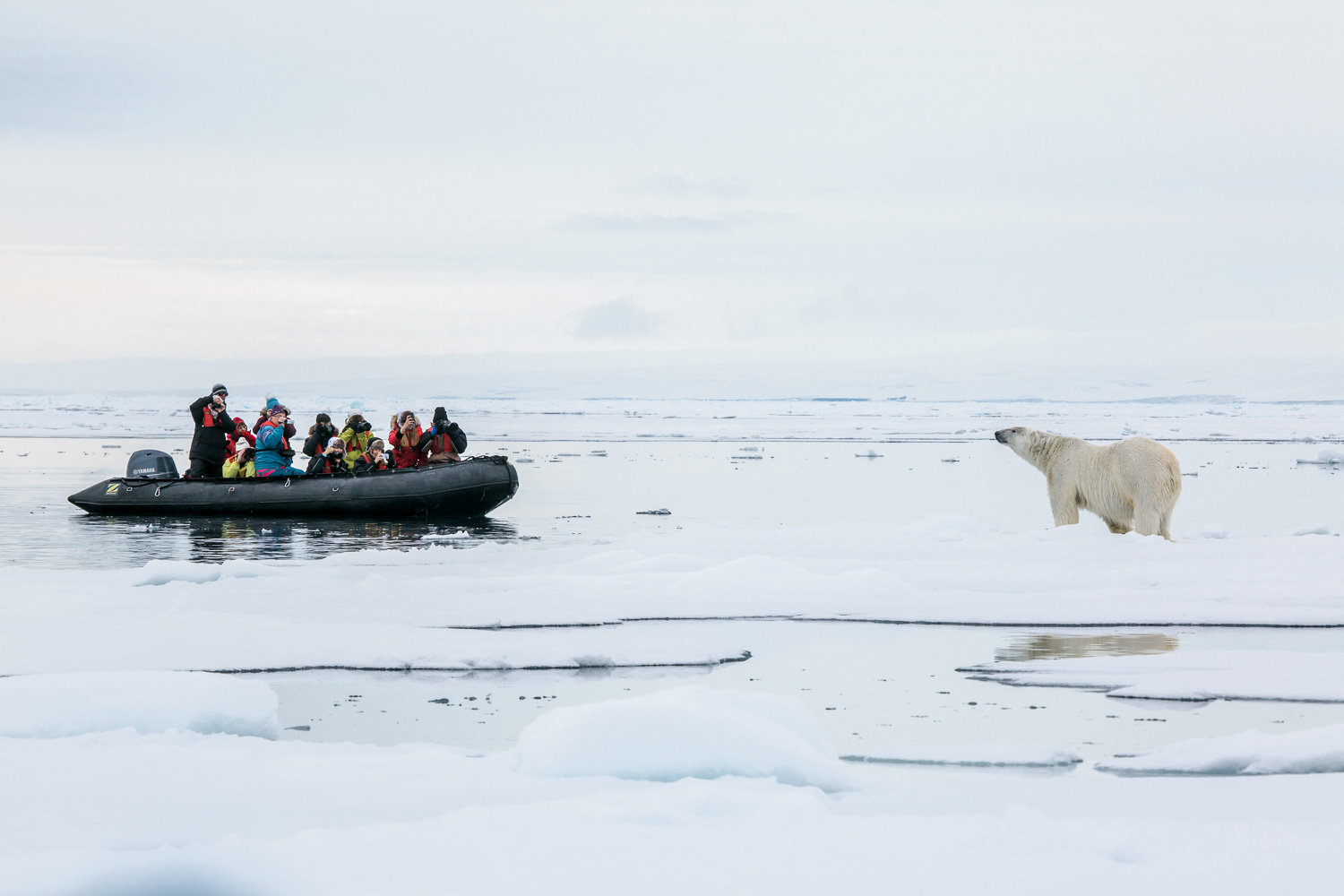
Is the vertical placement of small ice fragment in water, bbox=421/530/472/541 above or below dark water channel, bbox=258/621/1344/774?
below

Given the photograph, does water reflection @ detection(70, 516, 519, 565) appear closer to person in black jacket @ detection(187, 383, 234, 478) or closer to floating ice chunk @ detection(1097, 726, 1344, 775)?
person in black jacket @ detection(187, 383, 234, 478)

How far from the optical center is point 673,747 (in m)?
4.46

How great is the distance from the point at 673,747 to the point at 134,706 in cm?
236

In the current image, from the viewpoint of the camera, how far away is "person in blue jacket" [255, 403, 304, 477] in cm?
1575

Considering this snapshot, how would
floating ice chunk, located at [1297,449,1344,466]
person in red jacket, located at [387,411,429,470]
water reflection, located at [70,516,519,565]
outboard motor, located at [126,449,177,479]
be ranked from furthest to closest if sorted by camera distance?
1. floating ice chunk, located at [1297,449,1344,466]
2. person in red jacket, located at [387,411,429,470]
3. outboard motor, located at [126,449,177,479]
4. water reflection, located at [70,516,519,565]

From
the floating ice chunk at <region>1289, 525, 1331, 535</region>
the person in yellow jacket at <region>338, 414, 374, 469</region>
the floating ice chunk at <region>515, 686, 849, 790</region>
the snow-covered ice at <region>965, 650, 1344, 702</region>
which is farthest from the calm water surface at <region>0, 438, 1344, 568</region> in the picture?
the floating ice chunk at <region>515, 686, 849, 790</region>

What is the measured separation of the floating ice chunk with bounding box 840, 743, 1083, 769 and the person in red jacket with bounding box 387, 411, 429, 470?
1226cm

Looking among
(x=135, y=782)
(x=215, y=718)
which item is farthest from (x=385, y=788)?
(x=215, y=718)

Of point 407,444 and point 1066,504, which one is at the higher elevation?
point 407,444

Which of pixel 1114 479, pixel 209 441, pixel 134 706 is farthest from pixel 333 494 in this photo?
pixel 134 706

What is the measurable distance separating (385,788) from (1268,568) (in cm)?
758

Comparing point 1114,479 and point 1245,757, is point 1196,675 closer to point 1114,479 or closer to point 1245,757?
point 1245,757

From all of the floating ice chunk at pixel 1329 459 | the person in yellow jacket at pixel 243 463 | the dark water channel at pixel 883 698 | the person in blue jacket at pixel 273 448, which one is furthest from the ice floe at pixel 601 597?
the floating ice chunk at pixel 1329 459

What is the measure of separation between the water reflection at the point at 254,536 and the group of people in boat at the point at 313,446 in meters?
0.82
